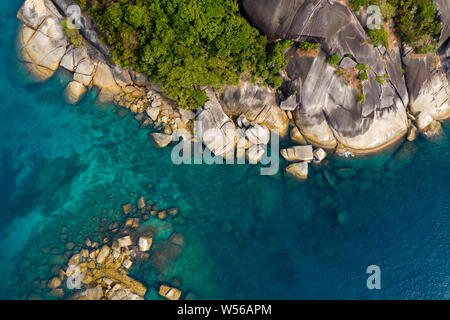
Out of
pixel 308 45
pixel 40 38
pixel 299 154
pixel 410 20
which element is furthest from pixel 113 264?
pixel 410 20

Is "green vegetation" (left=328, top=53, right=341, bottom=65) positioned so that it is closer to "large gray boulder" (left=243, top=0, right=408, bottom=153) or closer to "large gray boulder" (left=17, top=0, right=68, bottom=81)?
"large gray boulder" (left=243, top=0, right=408, bottom=153)

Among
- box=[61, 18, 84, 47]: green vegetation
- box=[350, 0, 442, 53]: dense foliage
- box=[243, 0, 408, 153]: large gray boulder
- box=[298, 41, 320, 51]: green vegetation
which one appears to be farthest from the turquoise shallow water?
box=[350, 0, 442, 53]: dense foliage

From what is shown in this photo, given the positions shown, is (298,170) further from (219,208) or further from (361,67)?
(361,67)

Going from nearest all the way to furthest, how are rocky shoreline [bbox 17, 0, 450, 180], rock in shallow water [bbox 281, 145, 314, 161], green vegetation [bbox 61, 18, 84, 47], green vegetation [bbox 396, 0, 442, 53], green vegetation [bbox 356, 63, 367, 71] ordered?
green vegetation [bbox 396, 0, 442, 53], rocky shoreline [bbox 17, 0, 450, 180], green vegetation [bbox 356, 63, 367, 71], green vegetation [bbox 61, 18, 84, 47], rock in shallow water [bbox 281, 145, 314, 161]

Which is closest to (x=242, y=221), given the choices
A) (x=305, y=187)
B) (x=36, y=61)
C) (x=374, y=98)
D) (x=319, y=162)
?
(x=305, y=187)

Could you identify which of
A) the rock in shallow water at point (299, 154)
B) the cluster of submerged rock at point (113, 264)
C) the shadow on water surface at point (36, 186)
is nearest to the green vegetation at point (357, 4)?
the rock in shallow water at point (299, 154)
